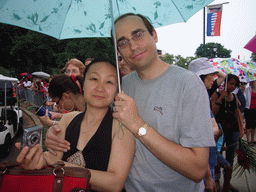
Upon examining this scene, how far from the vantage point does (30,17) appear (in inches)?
69.9

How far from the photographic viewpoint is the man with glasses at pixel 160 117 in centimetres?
121

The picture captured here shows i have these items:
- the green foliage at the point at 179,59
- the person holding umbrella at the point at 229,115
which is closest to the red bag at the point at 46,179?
the person holding umbrella at the point at 229,115

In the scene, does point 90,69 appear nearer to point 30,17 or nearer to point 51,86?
point 30,17

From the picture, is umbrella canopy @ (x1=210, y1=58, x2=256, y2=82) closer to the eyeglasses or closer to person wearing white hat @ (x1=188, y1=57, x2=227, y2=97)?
person wearing white hat @ (x1=188, y1=57, x2=227, y2=97)

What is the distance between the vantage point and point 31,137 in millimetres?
1097

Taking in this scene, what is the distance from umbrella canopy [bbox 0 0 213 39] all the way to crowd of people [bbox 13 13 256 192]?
1.24 ft

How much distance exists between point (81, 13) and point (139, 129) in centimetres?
144

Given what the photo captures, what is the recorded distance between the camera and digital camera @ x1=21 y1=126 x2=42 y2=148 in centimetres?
108

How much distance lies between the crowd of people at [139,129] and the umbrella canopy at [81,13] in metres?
0.38

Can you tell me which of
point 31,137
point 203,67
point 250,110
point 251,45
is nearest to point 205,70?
point 203,67

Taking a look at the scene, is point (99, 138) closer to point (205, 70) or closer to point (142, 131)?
point (142, 131)

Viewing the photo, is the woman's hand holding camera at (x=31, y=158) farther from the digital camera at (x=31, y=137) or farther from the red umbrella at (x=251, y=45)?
the red umbrella at (x=251, y=45)

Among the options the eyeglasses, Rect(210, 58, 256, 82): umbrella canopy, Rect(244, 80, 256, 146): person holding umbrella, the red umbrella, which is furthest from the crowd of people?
Rect(244, 80, 256, 146): person holding umbrella

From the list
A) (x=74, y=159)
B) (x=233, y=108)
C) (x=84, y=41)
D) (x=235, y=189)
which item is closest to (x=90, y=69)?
→ (x=74, y=159)
